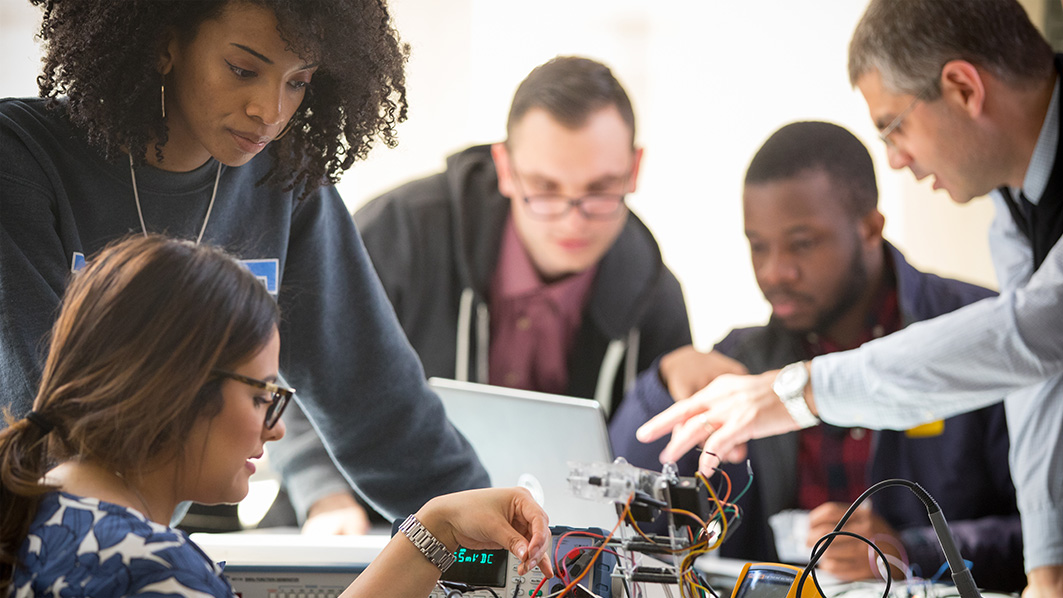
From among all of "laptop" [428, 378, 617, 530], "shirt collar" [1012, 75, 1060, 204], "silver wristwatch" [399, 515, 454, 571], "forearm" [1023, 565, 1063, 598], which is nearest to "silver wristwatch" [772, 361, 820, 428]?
"laptop" [428, 378, 617, 530]

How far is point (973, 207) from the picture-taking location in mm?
2623

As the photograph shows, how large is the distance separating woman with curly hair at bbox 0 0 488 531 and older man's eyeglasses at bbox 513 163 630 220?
0.95 metres

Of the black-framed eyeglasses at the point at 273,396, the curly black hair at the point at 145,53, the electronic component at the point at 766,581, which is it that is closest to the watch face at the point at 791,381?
the electronic component at the point at 766,581

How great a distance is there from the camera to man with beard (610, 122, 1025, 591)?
2.46 meters

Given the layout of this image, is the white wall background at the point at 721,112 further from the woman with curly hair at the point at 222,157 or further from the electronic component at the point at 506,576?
the electronic component at the point at 506,576

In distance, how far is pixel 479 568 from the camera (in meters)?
1.15

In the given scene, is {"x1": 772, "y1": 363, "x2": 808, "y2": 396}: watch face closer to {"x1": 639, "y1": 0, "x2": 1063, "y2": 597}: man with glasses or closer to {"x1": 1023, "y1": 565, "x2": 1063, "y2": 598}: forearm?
{"x1": 639, "y1": 0, "x2": 1063, "y2": 597}: man with glasses

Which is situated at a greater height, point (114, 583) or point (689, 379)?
point (114, 583)

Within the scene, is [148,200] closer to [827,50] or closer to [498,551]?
[498,551]

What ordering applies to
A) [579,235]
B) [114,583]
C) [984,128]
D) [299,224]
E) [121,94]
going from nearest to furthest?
[114,583] < [121,94] < [299,224] < [984,128] < [579,235]

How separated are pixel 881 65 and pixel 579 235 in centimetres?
90

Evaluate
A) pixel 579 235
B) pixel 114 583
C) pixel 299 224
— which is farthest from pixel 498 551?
pixel 579 235

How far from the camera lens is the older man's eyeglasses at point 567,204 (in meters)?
2.50

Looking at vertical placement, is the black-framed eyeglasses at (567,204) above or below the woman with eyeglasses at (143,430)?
above
